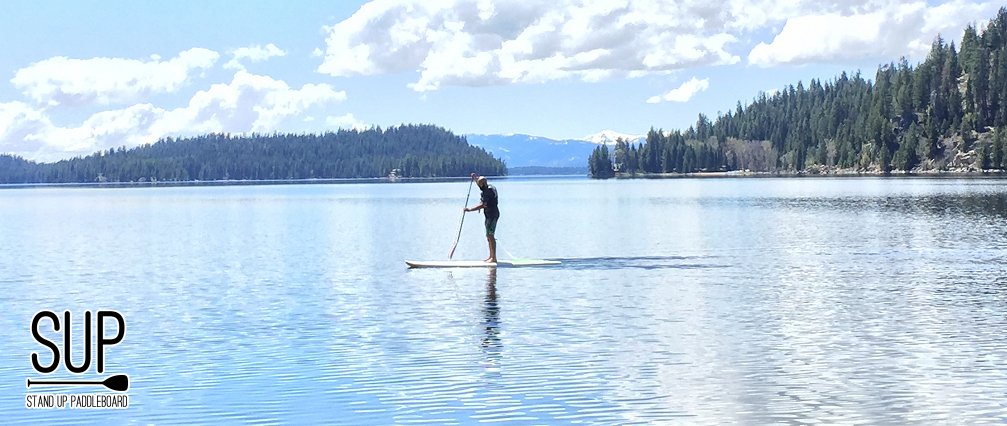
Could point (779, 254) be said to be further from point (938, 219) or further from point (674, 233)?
point (938, 219)

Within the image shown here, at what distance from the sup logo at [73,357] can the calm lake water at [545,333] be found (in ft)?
1.05

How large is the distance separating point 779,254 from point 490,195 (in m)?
14.8

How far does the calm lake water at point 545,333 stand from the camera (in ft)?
66.5

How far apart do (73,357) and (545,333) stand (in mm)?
10222

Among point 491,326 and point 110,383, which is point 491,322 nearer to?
point 491,326

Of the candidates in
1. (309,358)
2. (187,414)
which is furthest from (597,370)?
(187,414)

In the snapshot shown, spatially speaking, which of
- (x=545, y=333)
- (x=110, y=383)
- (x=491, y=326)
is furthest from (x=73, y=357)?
(x=545, y=333)

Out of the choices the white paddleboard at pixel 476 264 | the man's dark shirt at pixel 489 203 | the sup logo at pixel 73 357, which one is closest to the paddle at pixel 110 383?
the sup logo at pixel 73 357

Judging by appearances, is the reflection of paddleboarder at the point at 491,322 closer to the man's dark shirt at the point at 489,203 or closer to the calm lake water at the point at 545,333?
the calm lake water at the point at 545,333

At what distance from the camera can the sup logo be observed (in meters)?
21.1

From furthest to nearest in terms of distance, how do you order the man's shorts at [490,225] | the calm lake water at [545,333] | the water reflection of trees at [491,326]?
the man's shorts at [490,225] < the water reflection of trees at [491,326] < the calm lake water at [545,333]

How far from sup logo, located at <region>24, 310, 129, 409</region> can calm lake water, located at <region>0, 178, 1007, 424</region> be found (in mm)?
320

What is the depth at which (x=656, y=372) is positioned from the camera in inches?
906

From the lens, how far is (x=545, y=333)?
28.5 m
